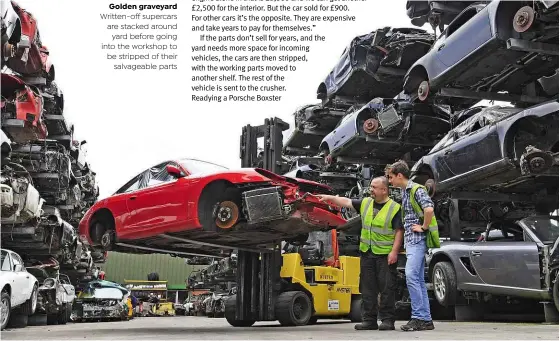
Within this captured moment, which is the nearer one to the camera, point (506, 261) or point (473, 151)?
point (506, 261)

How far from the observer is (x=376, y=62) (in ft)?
43.6

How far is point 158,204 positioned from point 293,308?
2770 mm

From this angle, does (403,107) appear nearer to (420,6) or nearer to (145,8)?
(420,6)

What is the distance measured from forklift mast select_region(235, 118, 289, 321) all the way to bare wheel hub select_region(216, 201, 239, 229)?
57.2 inches

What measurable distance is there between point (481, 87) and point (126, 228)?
667 centimetres

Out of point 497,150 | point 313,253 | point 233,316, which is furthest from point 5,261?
point 497,150

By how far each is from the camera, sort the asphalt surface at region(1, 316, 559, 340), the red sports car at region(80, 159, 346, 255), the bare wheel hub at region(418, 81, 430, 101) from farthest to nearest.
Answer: the bare wheel hub at region(418, 81, 430, 101), the red sports car at region(80, 159, 346, 255), the asphalt surface at region(1, 316, 559, 340)

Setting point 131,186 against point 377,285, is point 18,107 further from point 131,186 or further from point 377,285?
point 377,285

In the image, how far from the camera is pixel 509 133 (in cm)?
823

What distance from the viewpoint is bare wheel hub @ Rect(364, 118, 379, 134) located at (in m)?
12.5

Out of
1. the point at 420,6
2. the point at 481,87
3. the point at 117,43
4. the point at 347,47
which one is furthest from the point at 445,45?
the point at 117,43

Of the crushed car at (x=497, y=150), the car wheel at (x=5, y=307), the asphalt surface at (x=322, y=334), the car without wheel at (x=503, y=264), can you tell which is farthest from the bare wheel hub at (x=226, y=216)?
the car wheel at (x=5, y=307)

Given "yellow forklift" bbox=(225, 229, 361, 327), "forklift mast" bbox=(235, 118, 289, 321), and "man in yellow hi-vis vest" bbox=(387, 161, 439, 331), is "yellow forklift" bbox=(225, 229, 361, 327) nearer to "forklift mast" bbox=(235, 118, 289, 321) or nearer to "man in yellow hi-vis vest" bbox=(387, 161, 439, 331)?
"forklift mast" bbox=(235, 118, 289, 321)

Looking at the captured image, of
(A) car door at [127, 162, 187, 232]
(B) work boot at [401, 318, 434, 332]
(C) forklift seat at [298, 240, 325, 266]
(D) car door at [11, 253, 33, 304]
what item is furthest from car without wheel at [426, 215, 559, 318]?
(D) car door at [11, 253, 33, 304]
